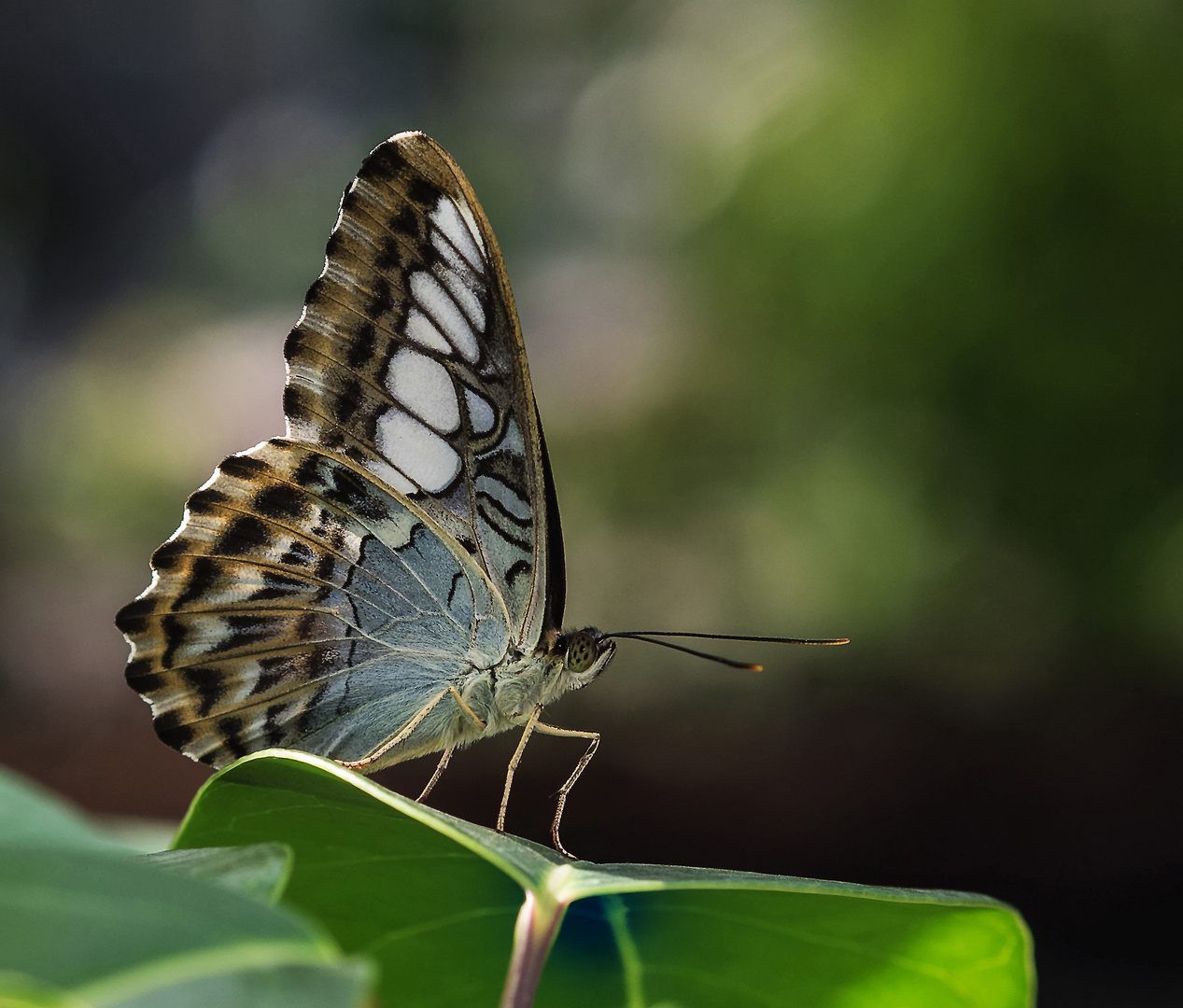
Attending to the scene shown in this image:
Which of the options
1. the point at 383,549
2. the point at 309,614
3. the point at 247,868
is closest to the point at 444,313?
the point at 383,549

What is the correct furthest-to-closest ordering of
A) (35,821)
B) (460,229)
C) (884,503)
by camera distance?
(884,503)
(460,229)
(35,821)

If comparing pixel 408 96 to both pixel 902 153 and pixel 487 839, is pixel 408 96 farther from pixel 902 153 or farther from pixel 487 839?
pixel 487 839

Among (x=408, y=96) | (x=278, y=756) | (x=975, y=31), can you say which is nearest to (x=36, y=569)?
(x=975, y=31)

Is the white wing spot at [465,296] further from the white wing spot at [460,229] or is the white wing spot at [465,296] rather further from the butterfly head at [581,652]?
the butterfly head at [581,652]

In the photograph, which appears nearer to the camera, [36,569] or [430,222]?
[430,222]

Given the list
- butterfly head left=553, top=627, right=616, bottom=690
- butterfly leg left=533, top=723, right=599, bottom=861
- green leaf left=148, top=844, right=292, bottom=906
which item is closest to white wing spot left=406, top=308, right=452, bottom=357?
butterfly head left=553, top=627, right=616, bottom=690

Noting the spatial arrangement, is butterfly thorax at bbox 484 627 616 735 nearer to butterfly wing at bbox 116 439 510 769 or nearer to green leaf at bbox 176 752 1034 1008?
butterfly wing at bbox 116 439 510 769

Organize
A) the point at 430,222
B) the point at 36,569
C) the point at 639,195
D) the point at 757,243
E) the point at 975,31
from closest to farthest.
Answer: the point at 430,222, the point at 975,31, the point at 757,243, the point at 36,569, the point at 639,195

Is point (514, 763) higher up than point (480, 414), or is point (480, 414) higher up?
point (480, 414)

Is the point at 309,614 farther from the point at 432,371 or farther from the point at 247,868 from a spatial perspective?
the point at 247,868
